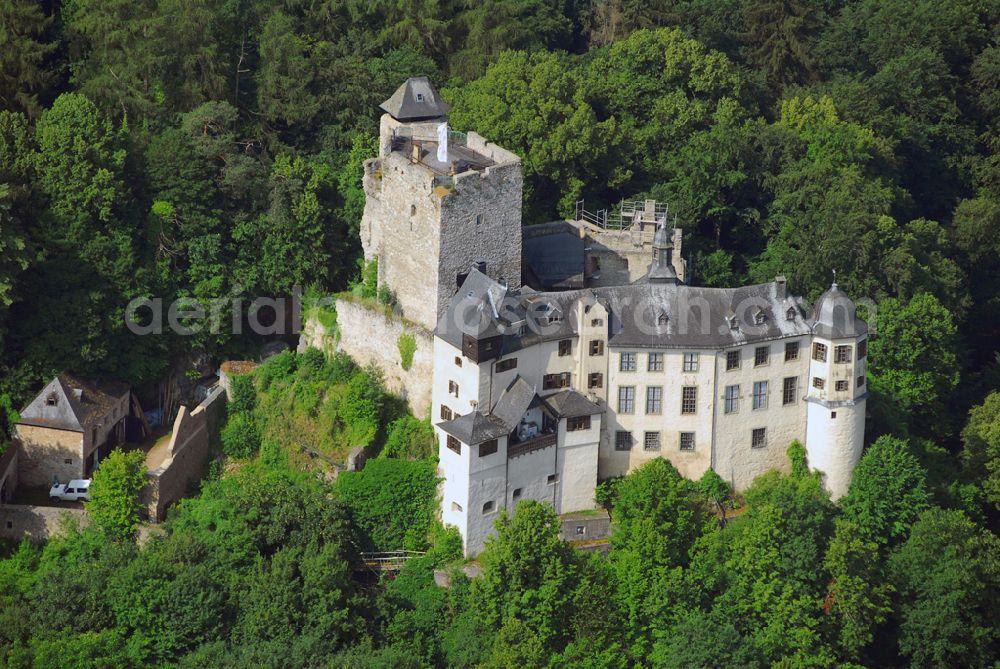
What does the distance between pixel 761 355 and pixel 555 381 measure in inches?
319

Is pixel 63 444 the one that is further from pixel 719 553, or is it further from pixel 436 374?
pixel 719 553

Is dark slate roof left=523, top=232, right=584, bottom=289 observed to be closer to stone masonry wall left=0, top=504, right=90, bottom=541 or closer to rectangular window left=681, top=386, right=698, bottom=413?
rectangular window left=681, top=386, right=698, bottom=413

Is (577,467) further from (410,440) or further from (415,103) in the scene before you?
(415,103)

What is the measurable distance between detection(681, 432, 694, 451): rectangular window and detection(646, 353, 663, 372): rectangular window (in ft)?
9.20

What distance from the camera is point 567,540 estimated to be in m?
81.9

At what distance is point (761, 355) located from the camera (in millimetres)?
83312

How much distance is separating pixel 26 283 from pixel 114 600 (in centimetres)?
1561

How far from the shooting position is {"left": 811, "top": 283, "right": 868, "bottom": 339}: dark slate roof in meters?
83.2

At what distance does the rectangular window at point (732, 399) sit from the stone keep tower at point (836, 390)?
3.20 metres

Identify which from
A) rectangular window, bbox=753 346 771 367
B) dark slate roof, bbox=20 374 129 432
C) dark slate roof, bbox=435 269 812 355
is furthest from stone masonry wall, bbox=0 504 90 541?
rectangular window, bbox=753 346 771 367

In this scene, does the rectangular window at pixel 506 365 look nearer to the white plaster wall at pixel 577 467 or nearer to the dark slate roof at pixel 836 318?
the white plaster wall at pixel 577 467

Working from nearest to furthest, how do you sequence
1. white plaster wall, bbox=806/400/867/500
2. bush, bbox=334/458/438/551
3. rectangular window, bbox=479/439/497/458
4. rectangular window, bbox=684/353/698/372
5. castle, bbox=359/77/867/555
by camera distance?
1. rectangular window, bbox=479/439/497/458
2. castle, bbox=359/77/867/555
3. rectangular window, bbox=684/353/698/372
4. bush, bbox=334/458/438/551
5. white plaster wall, bbox=806/400/867/500

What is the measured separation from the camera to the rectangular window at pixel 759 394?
274 feet

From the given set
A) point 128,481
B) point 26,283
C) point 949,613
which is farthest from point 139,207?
point 949,613
